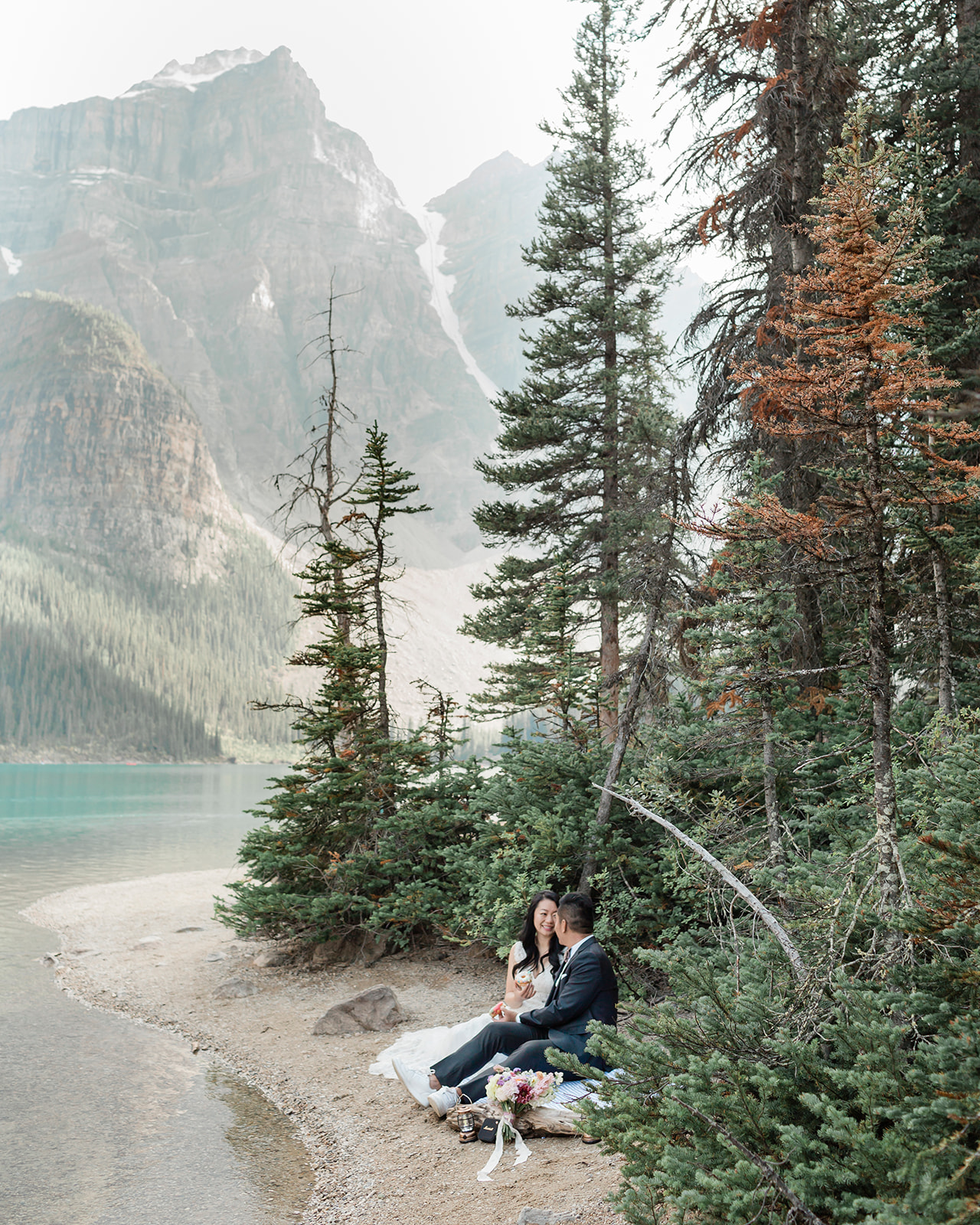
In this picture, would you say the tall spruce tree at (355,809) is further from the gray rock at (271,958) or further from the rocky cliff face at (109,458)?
the rocky cliff face at (109,458)

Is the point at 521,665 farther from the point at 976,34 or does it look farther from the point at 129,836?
the point at 129,836

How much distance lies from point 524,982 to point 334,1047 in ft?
8.29

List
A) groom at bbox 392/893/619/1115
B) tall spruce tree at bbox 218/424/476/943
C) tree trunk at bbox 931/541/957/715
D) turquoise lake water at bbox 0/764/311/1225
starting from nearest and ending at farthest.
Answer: turquoise lake water at bbox 0/764/311/1225 → groom at bbox 392/893/619/1115 → tree trunk at bbox 931/541/957/715 → tall spruce tree at bbox 218/424/476/943

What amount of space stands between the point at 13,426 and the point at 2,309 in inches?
1487

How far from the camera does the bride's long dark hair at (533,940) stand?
615cm

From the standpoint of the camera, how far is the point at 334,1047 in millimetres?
7551

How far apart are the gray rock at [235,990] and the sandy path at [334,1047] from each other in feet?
0.37

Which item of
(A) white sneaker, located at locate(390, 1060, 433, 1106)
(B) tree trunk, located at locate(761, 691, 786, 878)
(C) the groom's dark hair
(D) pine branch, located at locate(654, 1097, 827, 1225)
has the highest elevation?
(B) tree trunk, located at locate(761, 691, 786, 878)

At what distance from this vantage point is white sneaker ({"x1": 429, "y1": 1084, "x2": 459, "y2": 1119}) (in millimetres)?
5504

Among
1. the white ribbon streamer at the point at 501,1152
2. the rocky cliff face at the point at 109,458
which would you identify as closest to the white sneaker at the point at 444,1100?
the white ribbon streamer at the point at 501,1152

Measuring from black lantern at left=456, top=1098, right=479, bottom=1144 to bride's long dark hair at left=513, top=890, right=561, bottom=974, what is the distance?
111 centimetres

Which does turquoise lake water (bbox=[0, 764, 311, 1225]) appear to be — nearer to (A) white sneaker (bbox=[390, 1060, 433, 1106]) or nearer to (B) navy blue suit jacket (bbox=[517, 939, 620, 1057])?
(A) white sneaker (bbox=[390, 1060, 433, 1106])

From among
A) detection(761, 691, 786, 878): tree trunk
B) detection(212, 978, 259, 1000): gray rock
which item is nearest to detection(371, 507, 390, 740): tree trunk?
detection(212, 978, 259, 1000): gray rock

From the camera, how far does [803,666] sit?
8.23 meters
